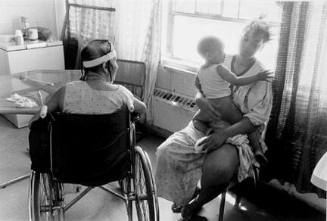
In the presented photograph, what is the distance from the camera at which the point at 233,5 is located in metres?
2.41

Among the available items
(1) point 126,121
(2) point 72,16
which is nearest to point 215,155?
(1) point 126,121

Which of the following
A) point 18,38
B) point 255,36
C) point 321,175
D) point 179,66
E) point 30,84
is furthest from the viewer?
point 18,38

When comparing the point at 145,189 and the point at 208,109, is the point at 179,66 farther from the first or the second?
the point at 145,189

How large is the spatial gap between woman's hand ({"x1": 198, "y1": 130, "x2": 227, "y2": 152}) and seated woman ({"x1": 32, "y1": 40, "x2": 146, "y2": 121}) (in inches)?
18.3

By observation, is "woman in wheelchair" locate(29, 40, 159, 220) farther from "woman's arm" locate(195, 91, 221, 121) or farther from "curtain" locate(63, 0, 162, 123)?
"curtain" locate(63, 0, 162, 123)

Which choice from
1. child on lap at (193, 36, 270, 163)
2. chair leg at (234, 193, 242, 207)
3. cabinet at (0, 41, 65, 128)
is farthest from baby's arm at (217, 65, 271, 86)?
cabinet at (0, 41, 65, 128)

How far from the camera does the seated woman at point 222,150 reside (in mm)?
1755

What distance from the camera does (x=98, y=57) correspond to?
5.11 feet

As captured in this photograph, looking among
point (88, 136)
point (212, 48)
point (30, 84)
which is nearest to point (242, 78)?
point (212, 48)

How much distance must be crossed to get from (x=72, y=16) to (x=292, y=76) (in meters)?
2.46

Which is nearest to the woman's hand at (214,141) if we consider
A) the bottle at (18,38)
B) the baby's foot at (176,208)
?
the baby's foot at (176,208)

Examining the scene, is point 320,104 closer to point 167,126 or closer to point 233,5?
point 233,5

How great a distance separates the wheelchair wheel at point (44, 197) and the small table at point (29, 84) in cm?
44

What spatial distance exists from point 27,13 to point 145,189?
282 centimetres
